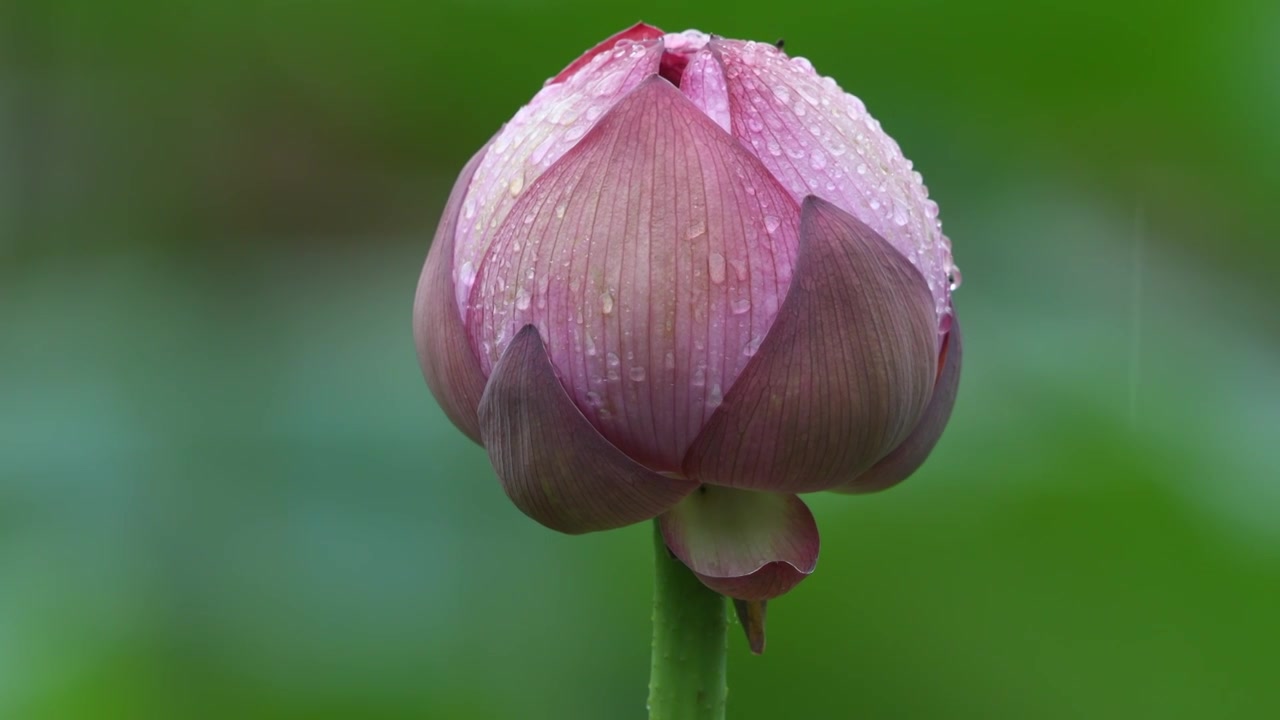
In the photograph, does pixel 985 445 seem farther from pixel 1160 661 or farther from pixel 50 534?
pixel 50 534

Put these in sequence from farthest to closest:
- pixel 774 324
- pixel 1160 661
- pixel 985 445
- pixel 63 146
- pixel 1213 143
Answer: pixel 63 146 < pixel 1213 143 < pixel 985 445 < pixel 1160 661 < pixel 774 324

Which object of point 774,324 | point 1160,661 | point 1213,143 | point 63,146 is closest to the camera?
point 774,324

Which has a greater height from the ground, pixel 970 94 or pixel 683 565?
pixel 970 94

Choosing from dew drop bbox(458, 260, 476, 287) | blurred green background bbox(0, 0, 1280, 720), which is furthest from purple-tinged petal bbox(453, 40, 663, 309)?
blurred green background bbox(0, 0, 1280, 720)

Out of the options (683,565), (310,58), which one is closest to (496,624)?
(683,565)

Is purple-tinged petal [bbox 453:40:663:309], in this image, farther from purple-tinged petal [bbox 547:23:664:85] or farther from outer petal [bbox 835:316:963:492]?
outer petal [bbox 835:316:963:492]

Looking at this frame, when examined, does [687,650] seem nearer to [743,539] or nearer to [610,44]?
[743,539]
